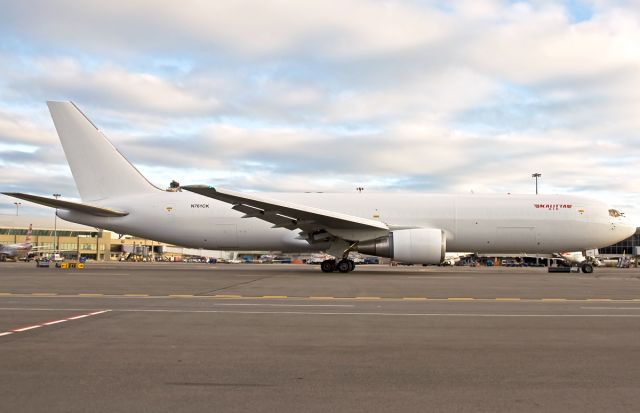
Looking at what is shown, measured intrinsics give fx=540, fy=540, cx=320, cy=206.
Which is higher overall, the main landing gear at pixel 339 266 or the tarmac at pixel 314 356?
the main landing gear at pixel 339 266

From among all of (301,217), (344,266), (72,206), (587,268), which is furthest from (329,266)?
(587,268)

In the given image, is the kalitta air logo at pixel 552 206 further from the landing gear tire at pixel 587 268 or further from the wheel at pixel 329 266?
the wheel at pixel 329 266

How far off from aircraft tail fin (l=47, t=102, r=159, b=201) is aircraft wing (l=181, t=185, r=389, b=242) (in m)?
7.44

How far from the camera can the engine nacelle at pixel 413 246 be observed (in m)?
23.6

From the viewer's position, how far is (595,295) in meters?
14.6

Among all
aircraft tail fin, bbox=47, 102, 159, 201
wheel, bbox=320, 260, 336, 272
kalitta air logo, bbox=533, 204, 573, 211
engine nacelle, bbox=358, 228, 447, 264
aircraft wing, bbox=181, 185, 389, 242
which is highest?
aircraft tail fin, bbox=47, 102, 159, 201

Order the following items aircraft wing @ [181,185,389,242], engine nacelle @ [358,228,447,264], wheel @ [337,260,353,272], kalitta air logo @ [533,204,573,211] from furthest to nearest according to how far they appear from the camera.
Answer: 1. kalitta air logo @ [533,204,573,211]
2. wheel @ [337,260,353,272]
3. engine nacelle @ [358,228,447,264]
4. aircraft wing @ [181,185,389,242]

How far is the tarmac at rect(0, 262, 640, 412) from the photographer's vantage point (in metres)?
4.58

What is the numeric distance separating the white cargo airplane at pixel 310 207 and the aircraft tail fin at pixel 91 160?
0.05 meters

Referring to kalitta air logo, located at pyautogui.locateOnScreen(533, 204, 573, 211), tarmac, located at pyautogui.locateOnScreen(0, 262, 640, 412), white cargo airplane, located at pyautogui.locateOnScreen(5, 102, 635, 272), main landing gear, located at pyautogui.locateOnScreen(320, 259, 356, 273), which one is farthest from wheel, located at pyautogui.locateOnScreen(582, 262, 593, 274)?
tarmac, located at pyautogui.locateOnScreen(0, 262, 640, 412)

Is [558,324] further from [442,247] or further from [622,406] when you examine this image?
[442,247]

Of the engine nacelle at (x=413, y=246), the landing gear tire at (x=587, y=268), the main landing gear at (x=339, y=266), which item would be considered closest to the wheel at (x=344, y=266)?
the main landing gear at (x=339, y=266)

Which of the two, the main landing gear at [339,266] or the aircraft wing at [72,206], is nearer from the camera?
the aircraft wing at [72,206]

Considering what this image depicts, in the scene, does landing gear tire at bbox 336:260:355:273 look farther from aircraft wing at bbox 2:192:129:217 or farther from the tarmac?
the tarmac
